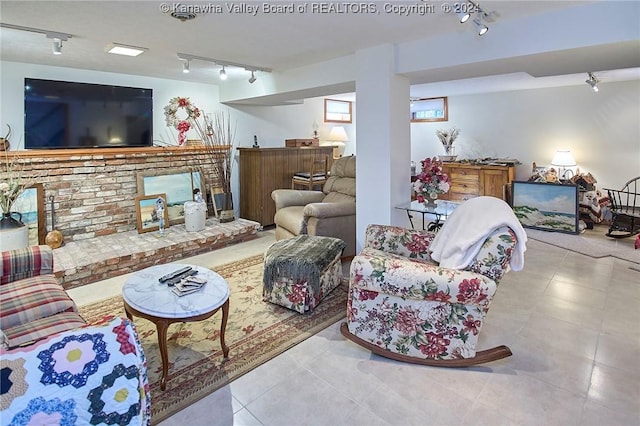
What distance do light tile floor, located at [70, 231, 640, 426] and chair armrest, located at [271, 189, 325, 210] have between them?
2379 millimetres

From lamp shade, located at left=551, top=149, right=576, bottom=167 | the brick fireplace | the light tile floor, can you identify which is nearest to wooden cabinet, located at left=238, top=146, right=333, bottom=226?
the brick fireplace

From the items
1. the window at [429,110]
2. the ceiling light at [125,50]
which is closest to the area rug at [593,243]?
the window at [429,110]

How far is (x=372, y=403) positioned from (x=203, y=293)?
1.14 meters

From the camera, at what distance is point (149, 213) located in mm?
4754

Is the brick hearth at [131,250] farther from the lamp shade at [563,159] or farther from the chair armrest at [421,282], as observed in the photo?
the lamp shade at [563,159]

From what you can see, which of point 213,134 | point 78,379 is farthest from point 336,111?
point 78,379

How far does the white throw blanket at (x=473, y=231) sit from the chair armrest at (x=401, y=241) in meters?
0.27

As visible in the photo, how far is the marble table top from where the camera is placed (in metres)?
2.07

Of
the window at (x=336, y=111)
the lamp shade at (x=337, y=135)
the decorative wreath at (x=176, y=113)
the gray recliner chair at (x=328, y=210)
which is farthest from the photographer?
the window at (x=336, y=111)

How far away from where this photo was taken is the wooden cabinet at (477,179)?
22.1 feet

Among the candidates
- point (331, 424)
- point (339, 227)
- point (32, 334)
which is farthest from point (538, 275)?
point (32, 334)

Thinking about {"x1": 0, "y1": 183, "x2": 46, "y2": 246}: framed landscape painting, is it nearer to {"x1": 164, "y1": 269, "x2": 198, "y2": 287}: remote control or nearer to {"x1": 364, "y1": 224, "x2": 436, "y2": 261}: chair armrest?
{"x1": 164, "y1": 269, "x2": 198, "y2": 287}: remote control

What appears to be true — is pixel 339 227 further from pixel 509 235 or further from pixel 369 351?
pixel 509 235

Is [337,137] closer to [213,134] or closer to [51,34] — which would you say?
[213,134]
